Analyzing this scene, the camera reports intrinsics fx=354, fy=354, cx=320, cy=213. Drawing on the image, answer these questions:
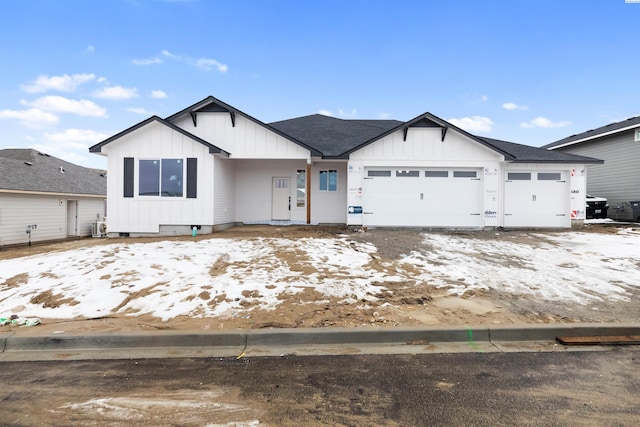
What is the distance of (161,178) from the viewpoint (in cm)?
1313

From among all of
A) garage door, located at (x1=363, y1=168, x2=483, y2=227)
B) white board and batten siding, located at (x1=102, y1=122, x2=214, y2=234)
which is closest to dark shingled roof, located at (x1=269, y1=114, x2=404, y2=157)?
garage door, located at (x1=363, y1=168, x2=483, y2=227)

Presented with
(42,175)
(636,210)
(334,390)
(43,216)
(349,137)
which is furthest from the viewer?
(42,175)

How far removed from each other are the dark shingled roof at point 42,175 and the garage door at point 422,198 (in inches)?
700

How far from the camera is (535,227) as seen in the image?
46.8 feet

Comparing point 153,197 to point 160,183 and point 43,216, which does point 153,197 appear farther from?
point 43,216

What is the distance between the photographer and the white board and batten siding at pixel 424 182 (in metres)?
13.9

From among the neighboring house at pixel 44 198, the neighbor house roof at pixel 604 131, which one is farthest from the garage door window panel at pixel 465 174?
the neighboring house at pixel 44 198

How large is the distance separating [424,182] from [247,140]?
7209 mm

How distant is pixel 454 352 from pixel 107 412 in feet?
12.9

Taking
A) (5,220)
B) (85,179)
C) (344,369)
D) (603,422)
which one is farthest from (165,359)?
(85,179)

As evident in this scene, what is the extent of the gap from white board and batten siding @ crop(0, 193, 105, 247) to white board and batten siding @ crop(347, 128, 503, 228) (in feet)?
56.4

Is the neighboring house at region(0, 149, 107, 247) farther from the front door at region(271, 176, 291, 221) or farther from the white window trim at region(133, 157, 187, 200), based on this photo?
the front door at region(271, 176, 291, 221)

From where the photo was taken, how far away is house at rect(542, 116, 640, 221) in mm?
18469

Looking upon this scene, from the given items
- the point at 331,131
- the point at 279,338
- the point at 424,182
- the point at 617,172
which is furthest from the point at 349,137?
the point at 617,172
